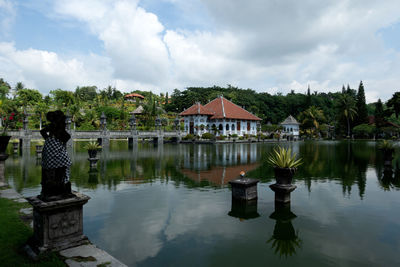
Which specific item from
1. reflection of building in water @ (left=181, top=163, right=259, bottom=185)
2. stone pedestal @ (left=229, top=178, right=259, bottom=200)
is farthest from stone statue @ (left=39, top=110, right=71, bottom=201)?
reflection of building in water @ (left=181, top=163, right=259, bottom=185)

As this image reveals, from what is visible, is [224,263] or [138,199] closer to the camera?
[224,263]

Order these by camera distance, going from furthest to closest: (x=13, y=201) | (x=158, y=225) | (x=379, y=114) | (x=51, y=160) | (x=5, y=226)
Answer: (x=379, y=114)
(x=13, y=201)
(x=158, y=225)
(x=5, y=226)
(x=51, y=160)

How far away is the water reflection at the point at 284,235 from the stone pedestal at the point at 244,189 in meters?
0.98

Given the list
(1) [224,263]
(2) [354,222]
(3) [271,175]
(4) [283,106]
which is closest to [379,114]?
(4) [283,106]

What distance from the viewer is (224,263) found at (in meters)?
4.32

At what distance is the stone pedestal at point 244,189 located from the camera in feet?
25.2

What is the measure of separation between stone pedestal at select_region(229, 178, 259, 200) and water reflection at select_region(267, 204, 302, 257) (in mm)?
976

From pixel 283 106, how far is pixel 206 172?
65115 millimetres

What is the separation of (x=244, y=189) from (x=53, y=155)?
5132mm

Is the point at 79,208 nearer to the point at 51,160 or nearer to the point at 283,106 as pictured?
the point at 51,160

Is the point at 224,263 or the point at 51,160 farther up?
the point at 51,160

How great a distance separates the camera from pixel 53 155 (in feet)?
14.1

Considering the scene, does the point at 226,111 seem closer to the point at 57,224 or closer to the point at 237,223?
the point at 237,223

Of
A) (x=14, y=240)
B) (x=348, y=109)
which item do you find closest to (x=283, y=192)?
(x=14, y=240)
